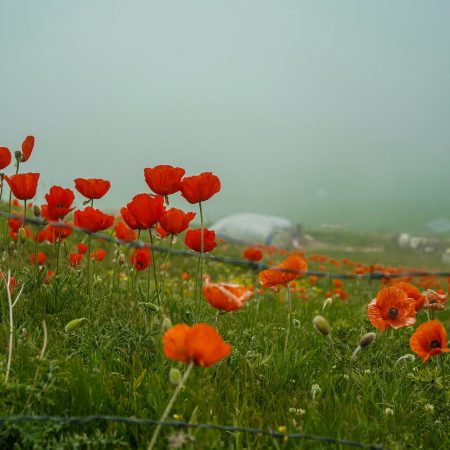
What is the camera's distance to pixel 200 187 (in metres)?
2.93

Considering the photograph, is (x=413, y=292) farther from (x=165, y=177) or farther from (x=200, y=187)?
(x=165, y=177)

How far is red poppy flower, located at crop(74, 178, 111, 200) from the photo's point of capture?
11.1 feet

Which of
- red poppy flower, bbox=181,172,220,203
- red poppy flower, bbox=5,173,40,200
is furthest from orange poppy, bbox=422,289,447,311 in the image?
red poppy flower, bbox=5,173,40,200

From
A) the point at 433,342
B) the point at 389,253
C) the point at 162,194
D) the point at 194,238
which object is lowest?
the point at 389,253

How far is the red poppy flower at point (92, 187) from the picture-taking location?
3.40 meters

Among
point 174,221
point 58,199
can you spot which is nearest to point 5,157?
point 58,199

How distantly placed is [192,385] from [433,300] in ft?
6.17

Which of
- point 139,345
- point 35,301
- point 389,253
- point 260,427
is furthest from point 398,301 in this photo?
point 389,253

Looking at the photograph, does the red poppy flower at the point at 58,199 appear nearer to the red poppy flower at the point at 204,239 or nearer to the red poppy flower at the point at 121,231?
the red poppy flower at the point at 121,231

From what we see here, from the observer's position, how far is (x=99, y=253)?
15.4 ft

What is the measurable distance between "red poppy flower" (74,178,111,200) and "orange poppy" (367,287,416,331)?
1.74m

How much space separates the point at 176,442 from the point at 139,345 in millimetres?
1185

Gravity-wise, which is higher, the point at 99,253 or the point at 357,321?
the point at 99,253

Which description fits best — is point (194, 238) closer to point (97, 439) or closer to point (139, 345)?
point (139, 345)
